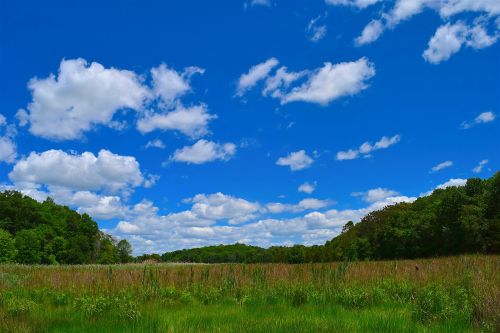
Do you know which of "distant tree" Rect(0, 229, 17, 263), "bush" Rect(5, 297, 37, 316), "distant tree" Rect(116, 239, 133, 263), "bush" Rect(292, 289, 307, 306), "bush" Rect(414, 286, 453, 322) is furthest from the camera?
"distant tree" Rect(116, 239, 133, 263)

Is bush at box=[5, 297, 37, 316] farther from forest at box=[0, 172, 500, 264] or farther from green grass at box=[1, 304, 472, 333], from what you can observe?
forest at box=[0, 172, 500, 264]

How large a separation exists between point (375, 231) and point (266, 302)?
2703 inches

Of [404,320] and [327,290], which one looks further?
[327,290]

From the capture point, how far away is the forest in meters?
50.2

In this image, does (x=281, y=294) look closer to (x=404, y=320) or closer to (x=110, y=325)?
(x=404, y=320)

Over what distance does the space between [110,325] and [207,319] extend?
74.9 inches

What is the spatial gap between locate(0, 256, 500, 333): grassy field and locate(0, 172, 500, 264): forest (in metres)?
10.3

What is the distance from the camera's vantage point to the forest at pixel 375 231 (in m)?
50.2

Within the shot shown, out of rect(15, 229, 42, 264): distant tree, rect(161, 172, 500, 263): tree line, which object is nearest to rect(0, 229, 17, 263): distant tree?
rect(15, 229, 42, 264): distant tree

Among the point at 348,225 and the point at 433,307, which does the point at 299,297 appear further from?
the point at 348,225

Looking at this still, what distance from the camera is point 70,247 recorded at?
8800cm

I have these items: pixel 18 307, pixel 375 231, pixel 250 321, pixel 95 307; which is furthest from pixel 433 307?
pixel 375 231

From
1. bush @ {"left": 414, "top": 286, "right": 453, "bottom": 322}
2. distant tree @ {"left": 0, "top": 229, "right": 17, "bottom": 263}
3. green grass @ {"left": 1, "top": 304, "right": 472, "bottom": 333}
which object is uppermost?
distant tree @ {"left": 0, "top": 229, "right": 17, "bottom": 263}

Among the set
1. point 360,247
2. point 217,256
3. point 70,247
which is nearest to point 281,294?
point 360,247
